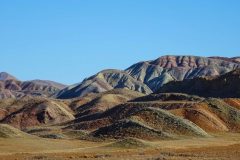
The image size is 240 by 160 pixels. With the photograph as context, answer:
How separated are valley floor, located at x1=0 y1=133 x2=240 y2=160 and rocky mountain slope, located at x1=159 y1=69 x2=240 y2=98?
6124cm

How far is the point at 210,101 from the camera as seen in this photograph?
123500mm

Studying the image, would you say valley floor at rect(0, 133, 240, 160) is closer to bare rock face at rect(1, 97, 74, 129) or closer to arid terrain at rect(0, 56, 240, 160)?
arid terrain at rect(0, 56, 240, 160)

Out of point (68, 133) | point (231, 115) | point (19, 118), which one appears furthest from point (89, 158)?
point (19, 118)

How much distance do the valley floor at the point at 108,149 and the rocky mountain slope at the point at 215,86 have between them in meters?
61.2

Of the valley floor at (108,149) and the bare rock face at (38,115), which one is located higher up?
the bare rock face at (38,115)

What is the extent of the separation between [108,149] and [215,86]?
323ft

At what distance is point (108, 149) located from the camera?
7219 centimetres

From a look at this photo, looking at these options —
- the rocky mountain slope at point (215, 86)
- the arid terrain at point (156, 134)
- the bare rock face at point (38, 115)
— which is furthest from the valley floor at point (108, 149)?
the bare rock face at point (38, 115)

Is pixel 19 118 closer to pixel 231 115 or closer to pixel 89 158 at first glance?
pixel 231 115

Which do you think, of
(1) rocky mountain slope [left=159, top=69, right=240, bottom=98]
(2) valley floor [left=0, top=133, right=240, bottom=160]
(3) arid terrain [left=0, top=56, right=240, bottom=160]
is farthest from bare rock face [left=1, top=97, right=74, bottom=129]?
(2) valley floor [left=0, top=133, right=240, bottom=160]

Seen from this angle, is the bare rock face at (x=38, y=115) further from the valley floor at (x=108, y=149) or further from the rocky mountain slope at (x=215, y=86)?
the valley floor at (x=108, y=149)

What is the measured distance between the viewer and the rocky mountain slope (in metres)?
160

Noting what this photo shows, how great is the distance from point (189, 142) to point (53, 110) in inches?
4466

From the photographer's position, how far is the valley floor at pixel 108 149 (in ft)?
196
